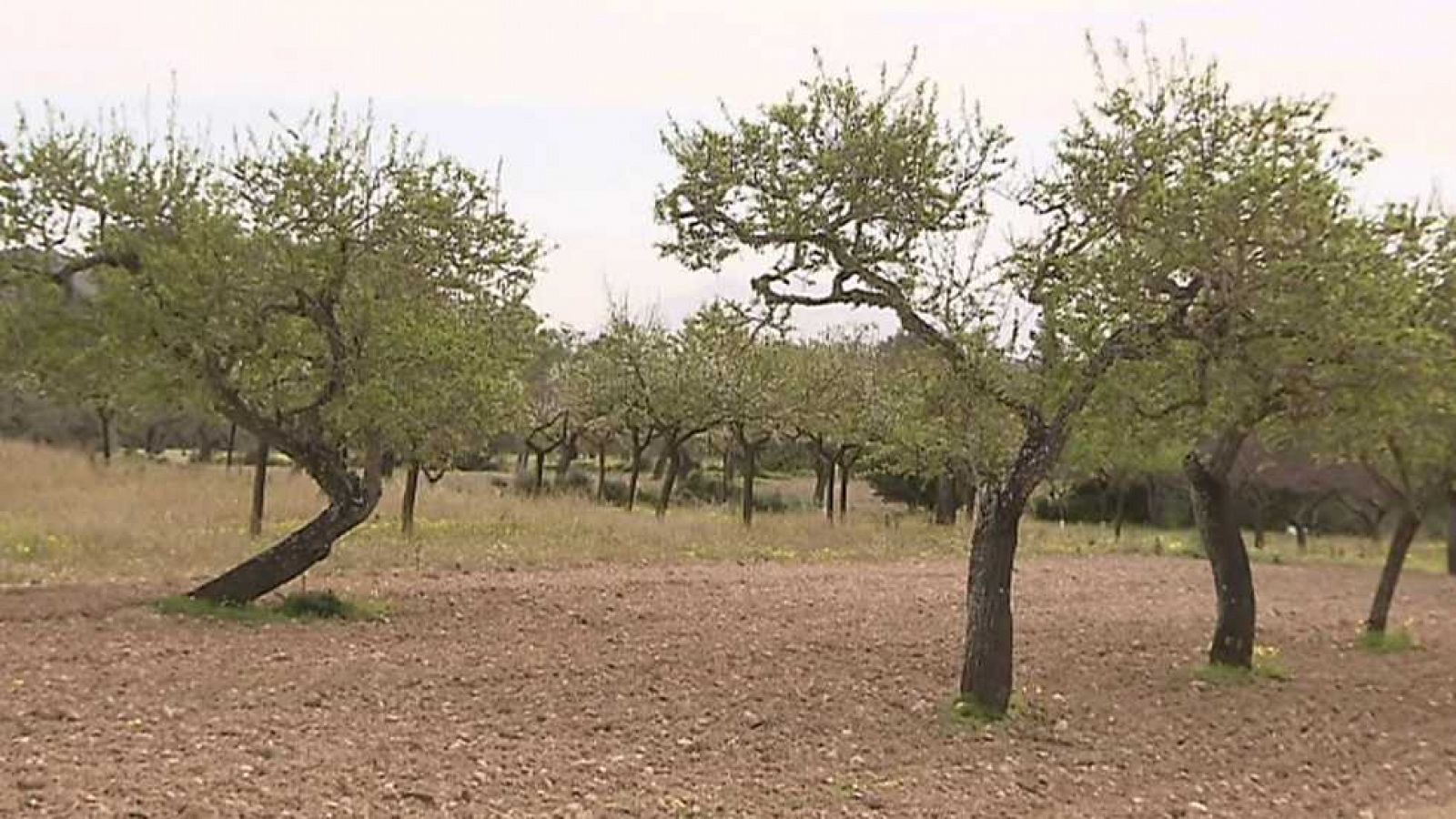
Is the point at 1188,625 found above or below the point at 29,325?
→ below

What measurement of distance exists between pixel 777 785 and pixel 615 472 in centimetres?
4080

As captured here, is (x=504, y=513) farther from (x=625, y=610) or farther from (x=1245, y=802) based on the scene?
(x=1245, y=802)

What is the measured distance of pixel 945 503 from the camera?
36531mm

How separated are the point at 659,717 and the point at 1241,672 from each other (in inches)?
246

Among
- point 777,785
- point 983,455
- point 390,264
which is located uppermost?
point 390,264

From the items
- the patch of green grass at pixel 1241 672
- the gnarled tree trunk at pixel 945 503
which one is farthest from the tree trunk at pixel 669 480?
the patch of green grass at pixel 1241 672

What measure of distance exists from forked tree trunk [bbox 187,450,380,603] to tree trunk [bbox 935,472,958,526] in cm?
2348

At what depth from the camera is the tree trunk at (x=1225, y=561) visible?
1277 cm

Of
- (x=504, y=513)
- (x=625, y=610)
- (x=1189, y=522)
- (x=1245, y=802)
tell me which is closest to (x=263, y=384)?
(x=625, y=610)

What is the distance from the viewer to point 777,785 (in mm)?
7957

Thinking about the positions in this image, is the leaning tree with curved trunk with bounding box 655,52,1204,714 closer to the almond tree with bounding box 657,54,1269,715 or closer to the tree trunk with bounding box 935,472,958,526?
the almond tree with bounding box 657,54,1269,715

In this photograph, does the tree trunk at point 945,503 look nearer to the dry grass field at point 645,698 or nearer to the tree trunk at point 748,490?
the tree trunk at point 748,490

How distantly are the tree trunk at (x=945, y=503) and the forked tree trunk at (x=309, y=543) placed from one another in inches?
924

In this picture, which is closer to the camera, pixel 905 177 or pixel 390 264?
pixel 905 177
